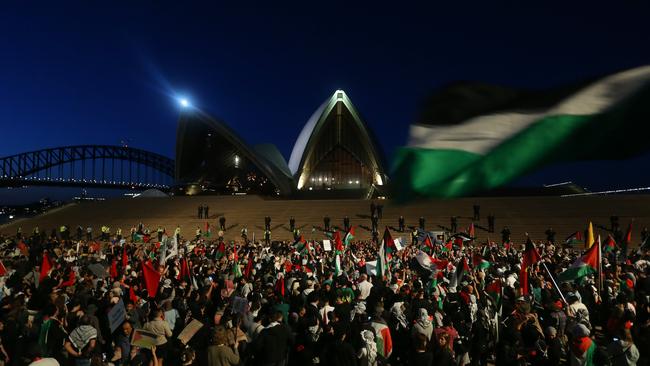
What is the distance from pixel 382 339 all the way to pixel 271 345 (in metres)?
1.14

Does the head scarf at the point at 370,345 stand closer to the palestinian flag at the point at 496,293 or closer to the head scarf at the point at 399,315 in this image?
the head scarf at the point at 399,315

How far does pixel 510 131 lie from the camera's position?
11.2 ft

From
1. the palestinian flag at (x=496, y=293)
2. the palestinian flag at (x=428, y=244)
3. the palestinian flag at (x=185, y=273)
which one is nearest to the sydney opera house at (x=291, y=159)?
the palestinian flag at (x=428, y=244)

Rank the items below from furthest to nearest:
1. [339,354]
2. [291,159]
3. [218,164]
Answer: [218,164] → [291,159] → [339,354]

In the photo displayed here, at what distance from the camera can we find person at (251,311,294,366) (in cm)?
422

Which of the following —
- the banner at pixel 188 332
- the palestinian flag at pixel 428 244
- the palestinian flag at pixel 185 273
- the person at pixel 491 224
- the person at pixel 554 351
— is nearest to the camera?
the banner at pixel 188 332

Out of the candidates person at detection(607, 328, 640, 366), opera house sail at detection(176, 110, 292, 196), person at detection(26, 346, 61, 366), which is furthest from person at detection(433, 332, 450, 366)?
opera house sail at detection(176, 110, 292, 196)

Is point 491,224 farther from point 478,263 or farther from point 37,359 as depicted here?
point 37,359

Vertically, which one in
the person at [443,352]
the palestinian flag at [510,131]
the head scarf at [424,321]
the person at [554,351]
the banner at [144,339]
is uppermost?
the palestinian flag at [510,131]

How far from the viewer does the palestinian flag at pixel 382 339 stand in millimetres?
4461

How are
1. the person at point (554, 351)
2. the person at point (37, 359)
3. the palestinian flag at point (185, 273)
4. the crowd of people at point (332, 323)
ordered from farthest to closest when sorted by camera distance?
the palestinian flag at point (185, 273), the person at point (554, 351), the crowd of people at point (332, 323), the person at point (37, 359)

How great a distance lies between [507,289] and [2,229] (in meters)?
34.3

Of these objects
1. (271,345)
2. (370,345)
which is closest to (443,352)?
(370,345)

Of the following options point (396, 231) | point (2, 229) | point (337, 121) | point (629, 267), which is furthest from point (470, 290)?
point (337, 121)
